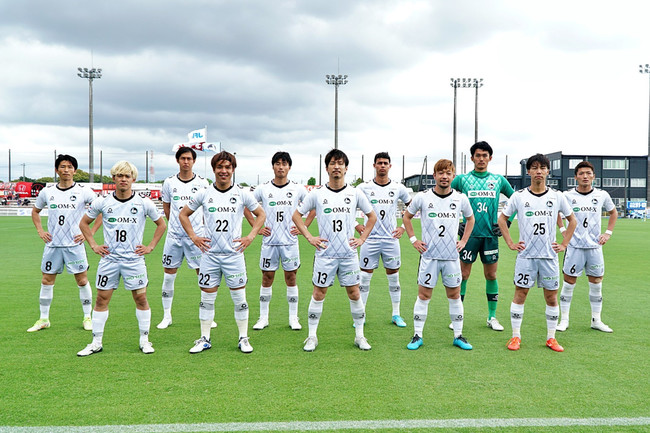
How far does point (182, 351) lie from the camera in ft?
16.7

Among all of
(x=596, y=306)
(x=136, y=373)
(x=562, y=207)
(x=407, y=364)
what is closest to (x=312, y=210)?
(x=407, y=364)

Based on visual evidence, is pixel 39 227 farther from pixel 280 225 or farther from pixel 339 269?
pixel 339 269

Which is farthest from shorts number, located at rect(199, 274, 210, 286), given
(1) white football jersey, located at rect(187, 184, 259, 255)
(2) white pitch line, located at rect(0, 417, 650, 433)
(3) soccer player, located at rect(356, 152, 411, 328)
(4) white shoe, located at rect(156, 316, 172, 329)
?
(3) soccer player, located at rect(356, 152, 411, 328)

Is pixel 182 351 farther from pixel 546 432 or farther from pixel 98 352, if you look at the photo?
pixel 546 432

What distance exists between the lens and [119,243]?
494cm

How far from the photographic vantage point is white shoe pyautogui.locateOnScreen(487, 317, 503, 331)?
19.8 feet

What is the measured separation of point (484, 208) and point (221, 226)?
3.47m

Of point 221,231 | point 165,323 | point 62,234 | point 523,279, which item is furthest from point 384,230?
point 62,234

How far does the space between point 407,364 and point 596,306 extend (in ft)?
10.4

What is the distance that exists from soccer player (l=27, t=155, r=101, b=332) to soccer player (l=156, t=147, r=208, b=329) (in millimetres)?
954

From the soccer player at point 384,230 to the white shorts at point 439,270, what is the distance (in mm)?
1028

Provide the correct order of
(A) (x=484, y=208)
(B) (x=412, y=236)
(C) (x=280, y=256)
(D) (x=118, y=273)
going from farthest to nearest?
(C) (x=280, y=256) → (A) (x=484, y=208) → (B) (x=412, y=236) → (D) (x=118, y=273)

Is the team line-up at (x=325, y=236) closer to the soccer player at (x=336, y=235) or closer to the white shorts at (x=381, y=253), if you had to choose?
the soccer player at (x=336, y=235)

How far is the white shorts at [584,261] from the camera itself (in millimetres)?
6086
